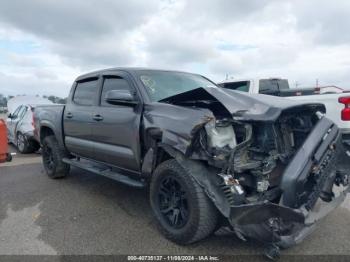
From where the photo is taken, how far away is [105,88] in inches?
187

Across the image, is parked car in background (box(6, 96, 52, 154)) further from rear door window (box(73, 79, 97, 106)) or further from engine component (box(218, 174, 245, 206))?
engine component (box(218, 174, 245, 206))

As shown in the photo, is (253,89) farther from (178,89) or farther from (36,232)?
(36,232)

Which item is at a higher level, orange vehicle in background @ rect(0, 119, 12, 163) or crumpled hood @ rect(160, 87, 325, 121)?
crumpled hood @ rect(160, 87, 325, 121)

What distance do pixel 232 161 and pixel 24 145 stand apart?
8.47m

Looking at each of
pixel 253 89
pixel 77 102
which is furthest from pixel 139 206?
pixel 253 89

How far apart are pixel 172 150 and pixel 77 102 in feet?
9.02

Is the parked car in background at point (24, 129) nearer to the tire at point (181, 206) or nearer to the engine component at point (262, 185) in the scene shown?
the tire at point (181, 206)

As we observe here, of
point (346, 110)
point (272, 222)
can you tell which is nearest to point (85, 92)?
point (272, 222)

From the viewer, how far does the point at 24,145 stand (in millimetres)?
9688

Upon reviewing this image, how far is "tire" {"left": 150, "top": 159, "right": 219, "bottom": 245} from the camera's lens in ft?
9.87

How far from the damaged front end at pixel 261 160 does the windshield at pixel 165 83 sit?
78 centimetres

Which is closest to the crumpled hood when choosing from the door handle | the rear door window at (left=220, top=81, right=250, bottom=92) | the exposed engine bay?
the exposed engine bay

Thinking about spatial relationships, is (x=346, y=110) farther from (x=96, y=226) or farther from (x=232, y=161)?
(x=96, y=226)

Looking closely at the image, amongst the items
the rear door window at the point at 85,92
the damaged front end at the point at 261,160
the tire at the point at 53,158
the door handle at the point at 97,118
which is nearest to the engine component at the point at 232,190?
the damaged front end at the point at 261,160
